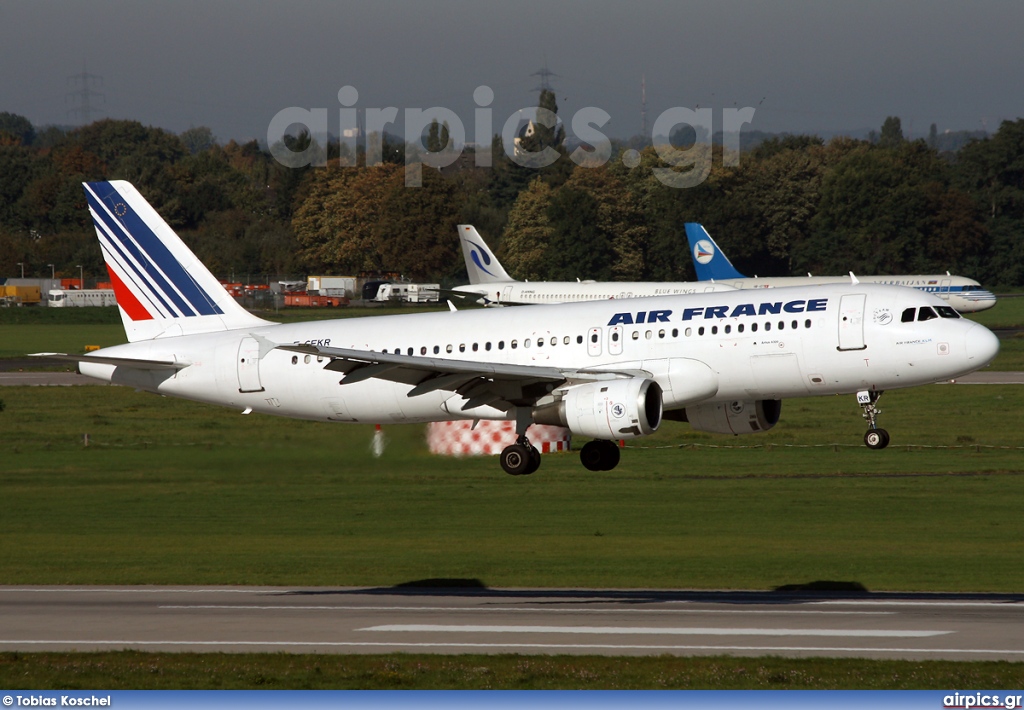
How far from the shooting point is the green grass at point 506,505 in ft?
218

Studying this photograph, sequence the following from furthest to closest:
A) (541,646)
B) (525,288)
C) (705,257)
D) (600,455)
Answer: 1. (525,288)
2. (705,257)
3. (600,455)
4. (541,646)

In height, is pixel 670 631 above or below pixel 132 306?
below

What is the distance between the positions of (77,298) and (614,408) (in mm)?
166976

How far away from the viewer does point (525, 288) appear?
13850 centimetres

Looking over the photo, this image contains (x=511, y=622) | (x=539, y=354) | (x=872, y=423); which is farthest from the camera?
(x=511, y=622)

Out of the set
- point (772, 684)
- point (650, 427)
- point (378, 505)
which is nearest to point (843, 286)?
point (650, 427)

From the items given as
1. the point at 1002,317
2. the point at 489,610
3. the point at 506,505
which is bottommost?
the point at 489,610

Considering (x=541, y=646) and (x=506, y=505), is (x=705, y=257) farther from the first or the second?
(x=541, y=646)

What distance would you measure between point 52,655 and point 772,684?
76.9 ft

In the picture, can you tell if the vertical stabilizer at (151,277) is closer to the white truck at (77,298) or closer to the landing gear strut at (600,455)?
the landing gear strut at (600,455)

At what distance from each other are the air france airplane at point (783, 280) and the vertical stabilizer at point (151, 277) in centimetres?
5573

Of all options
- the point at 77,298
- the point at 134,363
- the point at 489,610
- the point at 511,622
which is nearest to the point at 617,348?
the point at 511,622

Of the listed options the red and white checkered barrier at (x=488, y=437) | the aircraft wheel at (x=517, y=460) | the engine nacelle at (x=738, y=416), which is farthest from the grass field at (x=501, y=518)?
the engine nacelle at (x=738, y=416)

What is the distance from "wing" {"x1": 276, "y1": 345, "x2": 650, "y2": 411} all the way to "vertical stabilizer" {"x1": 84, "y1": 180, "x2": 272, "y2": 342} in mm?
8953
